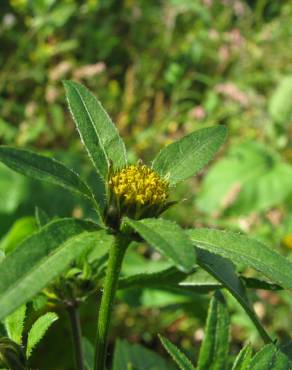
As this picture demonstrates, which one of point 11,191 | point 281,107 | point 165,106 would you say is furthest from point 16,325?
point 165,106

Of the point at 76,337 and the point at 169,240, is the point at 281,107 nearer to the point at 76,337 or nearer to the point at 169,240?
the point at 76,337

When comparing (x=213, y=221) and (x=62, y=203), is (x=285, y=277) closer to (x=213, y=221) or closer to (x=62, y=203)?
(x=62, y=203)

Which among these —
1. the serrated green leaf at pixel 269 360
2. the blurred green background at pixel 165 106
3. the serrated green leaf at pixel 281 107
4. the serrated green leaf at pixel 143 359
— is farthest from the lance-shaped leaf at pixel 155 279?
the serrated green leaf at pixel 281 107

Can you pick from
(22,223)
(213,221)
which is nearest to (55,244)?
(22,223)

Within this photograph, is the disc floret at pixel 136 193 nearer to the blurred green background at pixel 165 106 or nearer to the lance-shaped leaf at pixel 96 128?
the lance-shaped leaf at pixel 96 128

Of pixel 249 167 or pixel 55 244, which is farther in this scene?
pixel 249 167

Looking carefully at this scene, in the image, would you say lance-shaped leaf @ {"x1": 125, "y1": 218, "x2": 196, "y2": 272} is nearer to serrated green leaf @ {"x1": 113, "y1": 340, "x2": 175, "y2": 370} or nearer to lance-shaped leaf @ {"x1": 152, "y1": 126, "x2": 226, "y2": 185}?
lance-shaped leaf @ {"x1": 152, "y1": 126, "x2": 226, "y2": 185}
